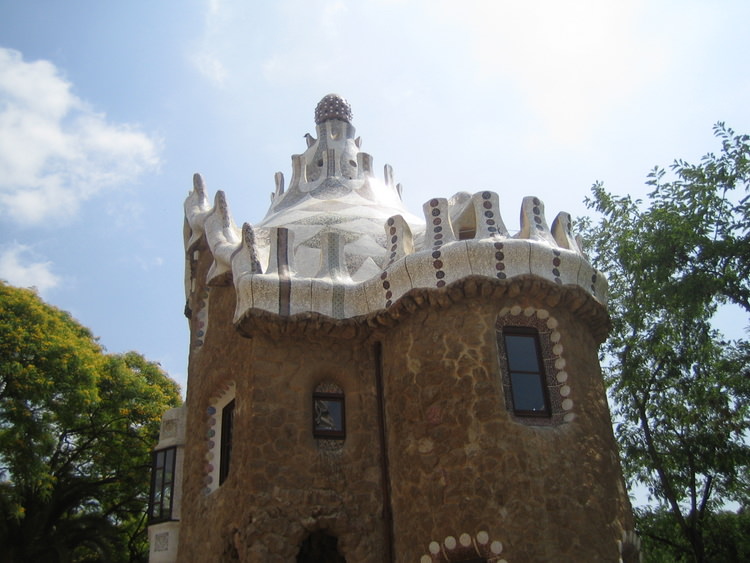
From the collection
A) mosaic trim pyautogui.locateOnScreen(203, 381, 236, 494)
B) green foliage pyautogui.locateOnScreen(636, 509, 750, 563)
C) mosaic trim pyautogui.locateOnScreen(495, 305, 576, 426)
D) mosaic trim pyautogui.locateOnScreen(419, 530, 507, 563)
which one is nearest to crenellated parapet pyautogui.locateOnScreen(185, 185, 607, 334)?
mosaic trim pyautogui.locateOnScreen(495, 305, 576, 426)

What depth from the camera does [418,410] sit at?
7.81m

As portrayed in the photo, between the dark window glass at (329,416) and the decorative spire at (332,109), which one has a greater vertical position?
the decorative spire at (332,109)

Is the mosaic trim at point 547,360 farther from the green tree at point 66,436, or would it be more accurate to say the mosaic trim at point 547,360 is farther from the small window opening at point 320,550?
the green tree at point 66,436

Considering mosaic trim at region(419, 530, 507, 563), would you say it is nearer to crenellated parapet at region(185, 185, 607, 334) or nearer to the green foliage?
crenellated parapet at region(185, 185, 607, 334)

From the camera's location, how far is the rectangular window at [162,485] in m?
9.91

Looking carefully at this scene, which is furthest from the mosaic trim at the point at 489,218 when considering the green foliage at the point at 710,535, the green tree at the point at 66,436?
the green tree at the point at 66,436

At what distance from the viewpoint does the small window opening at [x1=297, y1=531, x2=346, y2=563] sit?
7984 millimetres

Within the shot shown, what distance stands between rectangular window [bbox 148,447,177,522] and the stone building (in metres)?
0.42

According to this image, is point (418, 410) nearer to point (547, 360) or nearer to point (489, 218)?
point (547, 360)

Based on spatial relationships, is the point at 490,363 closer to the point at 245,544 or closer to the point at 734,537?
the point at 245,544

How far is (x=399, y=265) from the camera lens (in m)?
8.30

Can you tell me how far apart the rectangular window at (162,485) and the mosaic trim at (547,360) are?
477 cm

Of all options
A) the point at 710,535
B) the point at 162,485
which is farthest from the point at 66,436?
the point at 710,535

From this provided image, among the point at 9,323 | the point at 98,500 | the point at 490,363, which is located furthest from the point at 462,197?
the point at 98,500
